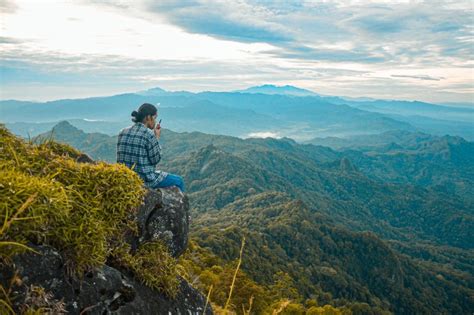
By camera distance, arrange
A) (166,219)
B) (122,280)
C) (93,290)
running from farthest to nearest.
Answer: (166,219)
(122,280)
(93,290)

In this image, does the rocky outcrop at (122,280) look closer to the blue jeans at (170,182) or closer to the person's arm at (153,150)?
the blue jeans at (170,182)

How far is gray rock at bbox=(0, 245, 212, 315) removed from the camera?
339 cm

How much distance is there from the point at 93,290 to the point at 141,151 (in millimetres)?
4507

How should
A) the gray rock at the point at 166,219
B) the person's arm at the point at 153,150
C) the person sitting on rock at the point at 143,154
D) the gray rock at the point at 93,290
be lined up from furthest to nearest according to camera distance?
the person's arm at the point at 153,150, the person sitting on rock at the point at 143,154, the gray rock at the point at 166,219, the gray rock at the point at 93,290

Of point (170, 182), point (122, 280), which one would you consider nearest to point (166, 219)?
point (122, 280)

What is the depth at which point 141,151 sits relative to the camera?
827cm

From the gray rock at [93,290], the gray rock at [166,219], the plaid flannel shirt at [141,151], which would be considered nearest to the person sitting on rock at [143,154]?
the plaid flannel shirt at [141,151]

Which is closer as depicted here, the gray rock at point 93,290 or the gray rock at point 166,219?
the gray rock at point 93,290

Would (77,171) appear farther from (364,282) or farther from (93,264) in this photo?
(364,282)

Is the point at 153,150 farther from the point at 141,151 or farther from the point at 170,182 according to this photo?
the point at 170,182

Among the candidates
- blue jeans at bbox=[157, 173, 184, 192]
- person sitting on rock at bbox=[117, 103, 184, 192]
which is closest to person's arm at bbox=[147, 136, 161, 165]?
person sitting on rock at bbox=[117, 103, 184, 192]

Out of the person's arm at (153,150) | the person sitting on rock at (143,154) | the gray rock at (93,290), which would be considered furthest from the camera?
the person's arm at (153,150)

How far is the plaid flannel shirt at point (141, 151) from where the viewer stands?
26.9ft

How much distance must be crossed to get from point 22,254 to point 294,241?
163506 millimetres
